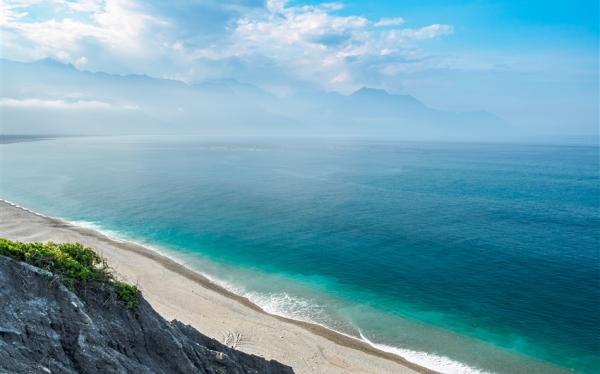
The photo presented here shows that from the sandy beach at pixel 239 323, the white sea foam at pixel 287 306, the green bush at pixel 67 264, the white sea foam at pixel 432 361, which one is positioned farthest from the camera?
the white sea foam at pixel 287 306

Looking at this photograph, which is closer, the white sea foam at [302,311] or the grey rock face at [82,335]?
the grey rock face at [82,335]

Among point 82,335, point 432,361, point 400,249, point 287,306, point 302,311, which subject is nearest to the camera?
point 82,335

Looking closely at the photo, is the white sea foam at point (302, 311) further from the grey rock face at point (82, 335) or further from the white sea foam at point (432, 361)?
the grey rock face at point (82, 335)

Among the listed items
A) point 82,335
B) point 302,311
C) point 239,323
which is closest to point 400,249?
point 302,311

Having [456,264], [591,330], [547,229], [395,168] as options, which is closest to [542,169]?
[395,168]

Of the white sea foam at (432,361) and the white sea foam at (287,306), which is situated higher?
the white sea foam at (287,306)

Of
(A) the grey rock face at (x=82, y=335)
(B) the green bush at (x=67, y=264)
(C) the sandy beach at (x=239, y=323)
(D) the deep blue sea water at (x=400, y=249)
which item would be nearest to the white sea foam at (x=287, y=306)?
(D) the deep blue sea water at (x=400, y=249)

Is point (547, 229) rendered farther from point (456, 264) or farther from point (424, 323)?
point (424, 323)

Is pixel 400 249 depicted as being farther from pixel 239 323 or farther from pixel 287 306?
pixel 239 323
